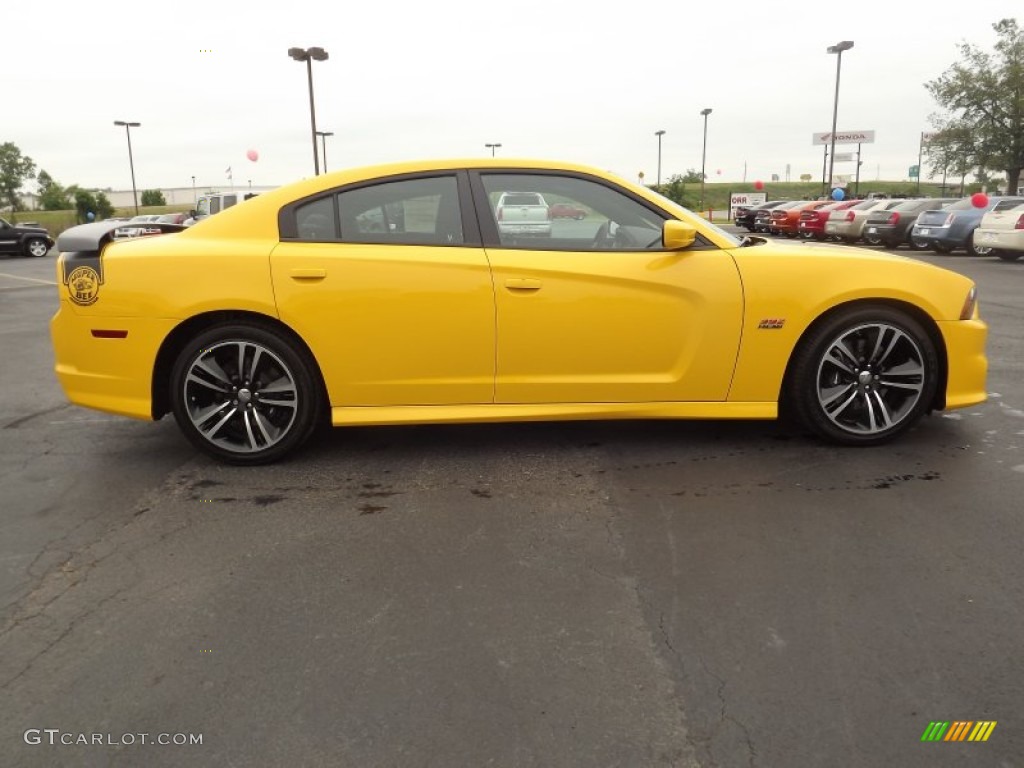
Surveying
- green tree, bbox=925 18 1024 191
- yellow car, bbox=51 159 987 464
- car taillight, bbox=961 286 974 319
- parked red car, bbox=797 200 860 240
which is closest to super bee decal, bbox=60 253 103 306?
yellow car, bbox=51 159 987 464

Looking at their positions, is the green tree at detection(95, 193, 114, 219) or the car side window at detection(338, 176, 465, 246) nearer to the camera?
the car side window at detection(338, 176, 465, 246)

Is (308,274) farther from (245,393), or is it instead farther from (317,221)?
(245,393)

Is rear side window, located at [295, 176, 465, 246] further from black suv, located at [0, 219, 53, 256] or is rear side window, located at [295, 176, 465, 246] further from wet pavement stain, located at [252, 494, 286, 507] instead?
black suv, located at [0, 219, 53, 256]

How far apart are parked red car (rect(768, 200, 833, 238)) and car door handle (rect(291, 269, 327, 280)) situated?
84.1ft

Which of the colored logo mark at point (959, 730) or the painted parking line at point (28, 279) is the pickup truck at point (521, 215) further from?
the painted parking line at point (28, 279)

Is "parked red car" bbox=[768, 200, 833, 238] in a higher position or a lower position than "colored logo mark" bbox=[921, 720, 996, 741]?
higher

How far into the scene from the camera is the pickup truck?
4.06 m

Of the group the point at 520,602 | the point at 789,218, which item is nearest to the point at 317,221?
the point at 520,602

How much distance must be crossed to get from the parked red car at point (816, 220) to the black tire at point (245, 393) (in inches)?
949

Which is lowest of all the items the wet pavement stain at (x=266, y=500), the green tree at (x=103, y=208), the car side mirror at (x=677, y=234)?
the wet pavement stain at (x=266, y=500)

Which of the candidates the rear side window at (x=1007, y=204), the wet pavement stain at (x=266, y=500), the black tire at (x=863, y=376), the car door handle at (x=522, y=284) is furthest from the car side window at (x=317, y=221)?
the rear side window at (x=1007, y=204)

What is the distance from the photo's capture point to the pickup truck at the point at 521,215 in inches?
160

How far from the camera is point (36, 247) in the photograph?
26219 mm

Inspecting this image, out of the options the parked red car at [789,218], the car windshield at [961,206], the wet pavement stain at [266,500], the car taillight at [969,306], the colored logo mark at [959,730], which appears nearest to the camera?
the colored logo mark at [959,730]
